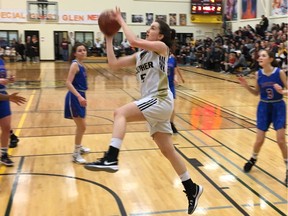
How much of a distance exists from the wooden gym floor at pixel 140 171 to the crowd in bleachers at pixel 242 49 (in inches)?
317

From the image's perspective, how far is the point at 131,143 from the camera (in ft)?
21.3

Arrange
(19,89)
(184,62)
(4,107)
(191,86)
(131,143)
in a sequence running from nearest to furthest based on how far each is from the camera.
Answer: (4,107) → (131,143) → (19,89) → (191,86) → (184,62)

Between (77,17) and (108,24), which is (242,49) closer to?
(77,17)

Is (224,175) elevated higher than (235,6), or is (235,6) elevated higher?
(235,6)

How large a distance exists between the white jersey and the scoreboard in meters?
24.0

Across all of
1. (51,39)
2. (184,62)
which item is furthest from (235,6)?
(51,39)

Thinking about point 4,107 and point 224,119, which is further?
point 224,119

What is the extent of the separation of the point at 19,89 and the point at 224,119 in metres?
7.31

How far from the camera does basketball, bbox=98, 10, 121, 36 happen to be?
10.5 feet

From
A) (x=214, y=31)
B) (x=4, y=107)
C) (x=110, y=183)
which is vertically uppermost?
(x=214, y=31)

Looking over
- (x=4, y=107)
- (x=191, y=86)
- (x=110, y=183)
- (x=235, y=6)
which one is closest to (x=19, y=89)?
(x=191, y=86)

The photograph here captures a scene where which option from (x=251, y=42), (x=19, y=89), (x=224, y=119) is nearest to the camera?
(x=224, y=119)

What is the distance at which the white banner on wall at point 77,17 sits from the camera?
25.4 m

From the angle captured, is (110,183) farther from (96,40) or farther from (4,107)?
(96,40)
